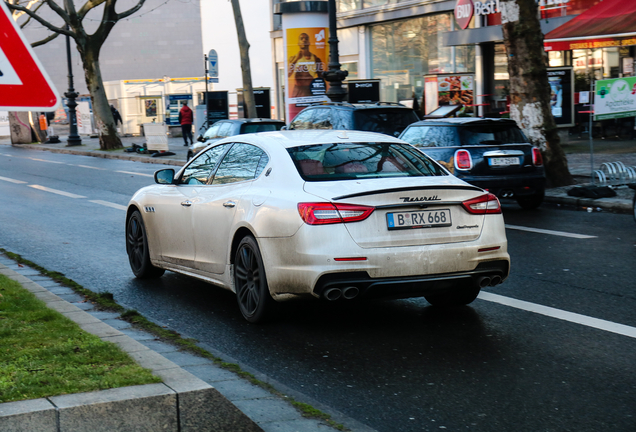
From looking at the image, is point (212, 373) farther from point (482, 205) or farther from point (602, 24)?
point (602, 24)

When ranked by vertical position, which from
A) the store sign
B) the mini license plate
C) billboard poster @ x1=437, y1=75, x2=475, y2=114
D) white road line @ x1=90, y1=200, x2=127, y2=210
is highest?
the store sign

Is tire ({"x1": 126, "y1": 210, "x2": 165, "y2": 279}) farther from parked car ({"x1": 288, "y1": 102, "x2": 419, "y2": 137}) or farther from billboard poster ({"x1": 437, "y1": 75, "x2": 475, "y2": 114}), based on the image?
billboard poster ({"x1": 437, "y1": 75, "x2": 475, "y2": 114})

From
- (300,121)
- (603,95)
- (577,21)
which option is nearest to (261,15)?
(577,21)

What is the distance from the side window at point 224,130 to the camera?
21219 mm

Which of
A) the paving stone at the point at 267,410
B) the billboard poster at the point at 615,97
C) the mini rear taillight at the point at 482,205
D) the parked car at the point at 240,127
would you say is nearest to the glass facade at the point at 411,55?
the parked car at the point at 240,127

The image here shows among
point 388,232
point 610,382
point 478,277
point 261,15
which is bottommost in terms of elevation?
point 610,382

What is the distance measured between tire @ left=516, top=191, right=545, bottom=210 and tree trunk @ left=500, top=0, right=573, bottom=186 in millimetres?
2065

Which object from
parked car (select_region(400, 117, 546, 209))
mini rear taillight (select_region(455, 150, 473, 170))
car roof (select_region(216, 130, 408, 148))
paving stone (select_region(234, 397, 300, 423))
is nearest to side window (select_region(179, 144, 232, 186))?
car roof (select_region(216, 130, 408, 148))

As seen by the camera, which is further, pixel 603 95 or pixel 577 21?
pixel 577 21

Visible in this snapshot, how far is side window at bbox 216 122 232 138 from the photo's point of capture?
69.6 ft

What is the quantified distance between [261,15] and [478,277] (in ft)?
132

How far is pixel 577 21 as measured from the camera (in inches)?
866

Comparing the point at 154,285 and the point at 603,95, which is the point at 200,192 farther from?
the point at 603,95

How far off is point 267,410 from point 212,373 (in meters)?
0.67
